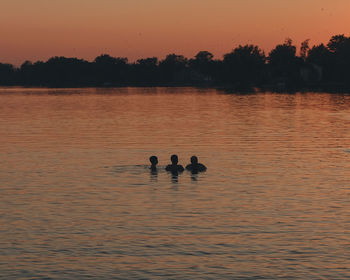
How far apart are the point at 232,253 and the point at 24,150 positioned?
34084mm

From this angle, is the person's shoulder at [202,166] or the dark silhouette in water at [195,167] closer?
the dark silhouette in water at [195,167]

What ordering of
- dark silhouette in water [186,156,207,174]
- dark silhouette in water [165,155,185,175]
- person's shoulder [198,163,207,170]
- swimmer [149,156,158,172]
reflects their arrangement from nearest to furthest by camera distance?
dark silhouette in water [186,156,207,174], dark silhouette in water [165,155,185,175], person's shoulder [198,163,207,170], swimmer [149,156,158,172]

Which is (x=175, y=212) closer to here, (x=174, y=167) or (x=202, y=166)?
(x=174, y=167)

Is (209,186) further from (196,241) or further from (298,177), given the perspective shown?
(196,241)

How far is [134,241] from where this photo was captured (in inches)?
907

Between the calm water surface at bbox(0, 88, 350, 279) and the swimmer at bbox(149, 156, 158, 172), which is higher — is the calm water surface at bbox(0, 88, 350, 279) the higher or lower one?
the lower one

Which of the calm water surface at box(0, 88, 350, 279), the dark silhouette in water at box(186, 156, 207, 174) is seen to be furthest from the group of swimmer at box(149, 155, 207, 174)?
the calm water surface at box(0, 88, 350, 279)

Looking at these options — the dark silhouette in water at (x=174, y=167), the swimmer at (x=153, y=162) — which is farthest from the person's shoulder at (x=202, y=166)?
the swimmer at (x=153, y=162)

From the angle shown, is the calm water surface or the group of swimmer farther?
the group of swimmer

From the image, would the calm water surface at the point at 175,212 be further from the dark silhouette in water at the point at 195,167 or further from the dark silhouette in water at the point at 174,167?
the dark silhouette in water at the point at 174,167

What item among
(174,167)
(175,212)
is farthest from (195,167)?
(175,212)

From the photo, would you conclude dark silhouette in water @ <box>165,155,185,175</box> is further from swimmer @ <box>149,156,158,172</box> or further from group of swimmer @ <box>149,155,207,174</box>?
swimmer @ <box>149,156,158,172</box>

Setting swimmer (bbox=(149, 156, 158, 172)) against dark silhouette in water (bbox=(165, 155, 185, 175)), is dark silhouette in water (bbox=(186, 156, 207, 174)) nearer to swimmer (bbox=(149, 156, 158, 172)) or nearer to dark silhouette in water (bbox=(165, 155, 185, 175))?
dark silhouette in water (bbox=(165, 155, 185, 175))

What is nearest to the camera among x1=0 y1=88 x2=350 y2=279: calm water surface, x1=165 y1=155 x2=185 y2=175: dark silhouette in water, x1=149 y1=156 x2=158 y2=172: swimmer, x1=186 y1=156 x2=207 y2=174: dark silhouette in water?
x1=0 y1=88 x2=350 y2=279: calm water surface
